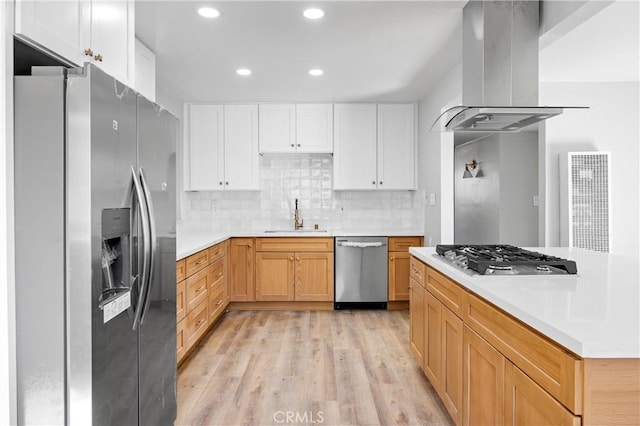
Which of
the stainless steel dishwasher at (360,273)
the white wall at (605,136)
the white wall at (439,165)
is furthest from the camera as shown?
the stainless steel dishwasher at (360,273)

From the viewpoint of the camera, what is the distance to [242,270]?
15.3 ft

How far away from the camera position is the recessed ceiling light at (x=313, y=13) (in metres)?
2.58

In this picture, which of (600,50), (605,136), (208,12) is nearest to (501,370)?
(208,12)

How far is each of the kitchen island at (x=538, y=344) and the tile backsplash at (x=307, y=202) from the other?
9.17ft

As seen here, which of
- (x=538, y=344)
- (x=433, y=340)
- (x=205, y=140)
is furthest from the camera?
(x=205, y=140)

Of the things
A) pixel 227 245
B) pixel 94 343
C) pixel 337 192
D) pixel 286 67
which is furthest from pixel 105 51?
pixel 337 192

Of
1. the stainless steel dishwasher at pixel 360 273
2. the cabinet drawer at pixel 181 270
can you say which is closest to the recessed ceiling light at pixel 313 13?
the cabinet drawer at pixel 181 270

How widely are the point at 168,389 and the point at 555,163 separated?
4.01 metres

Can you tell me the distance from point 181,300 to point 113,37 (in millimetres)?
1669

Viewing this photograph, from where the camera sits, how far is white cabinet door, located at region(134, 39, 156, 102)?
9.71 ft

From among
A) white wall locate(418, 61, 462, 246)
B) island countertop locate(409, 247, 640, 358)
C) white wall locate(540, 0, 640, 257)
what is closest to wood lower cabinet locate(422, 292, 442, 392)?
island countertop locate(409, 247, 640, 358)

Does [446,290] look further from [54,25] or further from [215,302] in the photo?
[215,302]

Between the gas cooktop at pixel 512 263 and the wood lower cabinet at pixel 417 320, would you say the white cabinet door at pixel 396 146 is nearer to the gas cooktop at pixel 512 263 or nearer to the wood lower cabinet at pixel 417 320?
the wood lower cabinet at pixel 417 320

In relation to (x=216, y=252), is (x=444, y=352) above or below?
below
